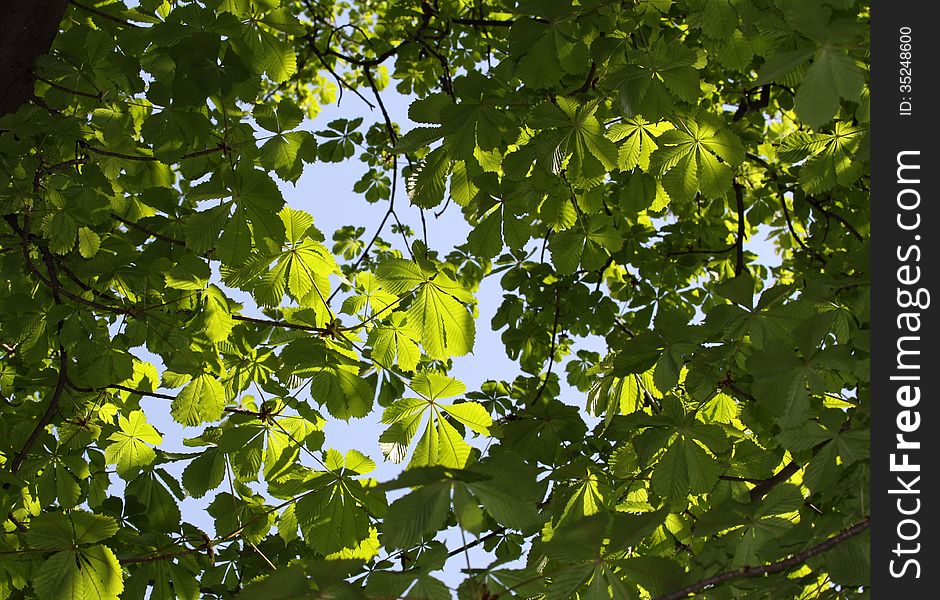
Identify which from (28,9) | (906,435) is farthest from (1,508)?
(906,435)

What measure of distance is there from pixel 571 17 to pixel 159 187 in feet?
5.33

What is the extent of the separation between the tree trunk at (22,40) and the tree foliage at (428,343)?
0.07 m

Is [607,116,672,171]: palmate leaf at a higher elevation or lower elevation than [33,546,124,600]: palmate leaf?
higher

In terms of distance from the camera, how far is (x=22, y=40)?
271 cm

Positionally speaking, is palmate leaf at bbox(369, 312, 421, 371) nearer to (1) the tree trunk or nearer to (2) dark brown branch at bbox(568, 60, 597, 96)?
(2) dark brown branch at bbox(568, 60, 597, 96)

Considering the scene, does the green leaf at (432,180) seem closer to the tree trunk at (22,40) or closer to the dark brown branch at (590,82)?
the dark brown branch at (590,82)

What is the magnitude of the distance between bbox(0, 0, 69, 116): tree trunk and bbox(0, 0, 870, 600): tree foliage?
0.22 feet

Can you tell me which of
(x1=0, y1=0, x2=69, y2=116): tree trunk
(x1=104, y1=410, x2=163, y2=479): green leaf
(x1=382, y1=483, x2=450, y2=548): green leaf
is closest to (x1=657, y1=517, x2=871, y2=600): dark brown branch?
(x1=382, y1=483, x2=450, y2=548): green leaf

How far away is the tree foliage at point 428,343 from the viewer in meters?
1.42

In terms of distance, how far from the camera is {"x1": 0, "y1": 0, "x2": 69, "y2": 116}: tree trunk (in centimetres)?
269

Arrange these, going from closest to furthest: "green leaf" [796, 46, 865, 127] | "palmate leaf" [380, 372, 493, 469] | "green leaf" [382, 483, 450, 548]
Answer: "green leaf" [382, 483, 450, 548] → "green leaf" [796, 46, 865, 127] → "palmate leaf" [380, 372, 493, 469]

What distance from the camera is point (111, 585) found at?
2031 mm

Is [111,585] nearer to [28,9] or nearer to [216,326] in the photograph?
[216,326]

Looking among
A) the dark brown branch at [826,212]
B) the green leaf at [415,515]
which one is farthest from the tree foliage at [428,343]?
the dark brown branch at [826,212]
